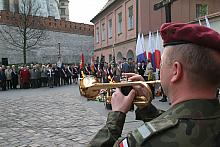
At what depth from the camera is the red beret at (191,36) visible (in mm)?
1404

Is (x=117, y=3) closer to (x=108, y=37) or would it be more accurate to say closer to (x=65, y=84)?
(x=108, y=37)

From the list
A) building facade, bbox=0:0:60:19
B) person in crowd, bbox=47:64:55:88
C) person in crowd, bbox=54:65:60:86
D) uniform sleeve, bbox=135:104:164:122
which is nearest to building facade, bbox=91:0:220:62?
person in crowd, bbox=54:65:60:86

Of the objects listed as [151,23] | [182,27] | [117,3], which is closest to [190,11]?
[151,23]

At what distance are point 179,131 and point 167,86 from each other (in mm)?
271

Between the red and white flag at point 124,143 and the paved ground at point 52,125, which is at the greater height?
the red and white flag at point 124,143

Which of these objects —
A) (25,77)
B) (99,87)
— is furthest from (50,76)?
(99,87)

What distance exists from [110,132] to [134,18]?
27.5 metres

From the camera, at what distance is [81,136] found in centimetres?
724

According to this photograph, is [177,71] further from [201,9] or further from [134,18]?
[201,9]

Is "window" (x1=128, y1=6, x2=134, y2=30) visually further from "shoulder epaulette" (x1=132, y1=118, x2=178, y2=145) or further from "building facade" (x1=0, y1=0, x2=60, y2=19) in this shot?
"shoulder epaulette" (x1=132, y1=118, x2=178, y2=145)

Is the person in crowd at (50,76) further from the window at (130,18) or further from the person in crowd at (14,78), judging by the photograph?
the window at (130,18)

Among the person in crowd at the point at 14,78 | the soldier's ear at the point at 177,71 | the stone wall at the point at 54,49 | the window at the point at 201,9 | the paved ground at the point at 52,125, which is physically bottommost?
the paved ground at the point at 52,125

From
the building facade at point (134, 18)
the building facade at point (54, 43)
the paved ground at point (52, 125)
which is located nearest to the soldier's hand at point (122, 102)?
the paved ground at point (52, 125)

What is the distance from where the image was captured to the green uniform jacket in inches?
50.3
